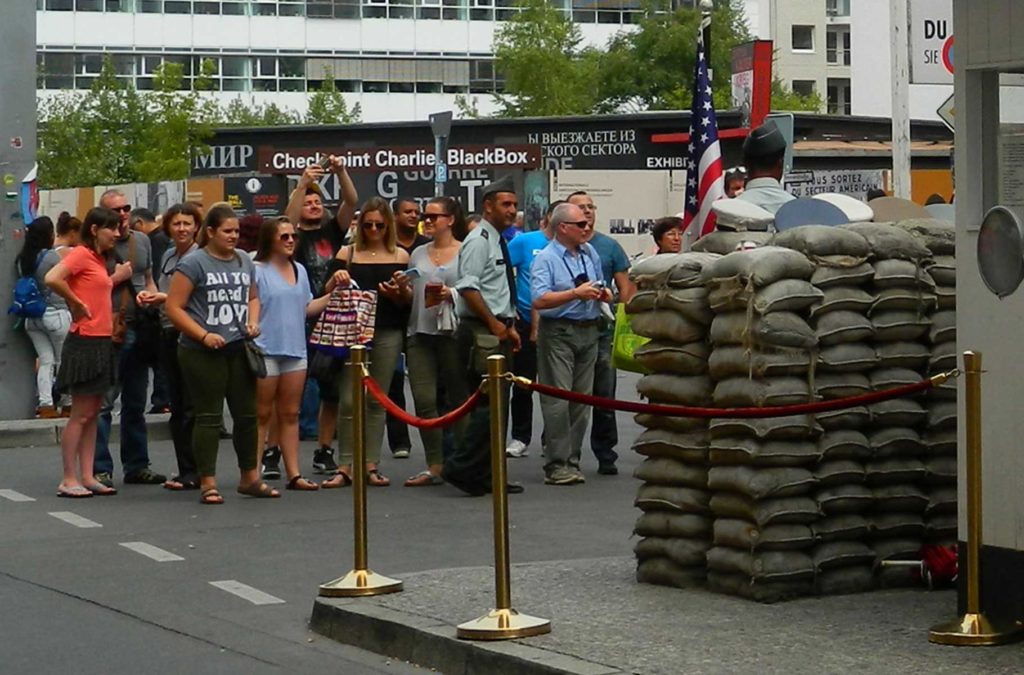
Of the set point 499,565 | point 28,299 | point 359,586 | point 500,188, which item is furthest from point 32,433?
point 499,565

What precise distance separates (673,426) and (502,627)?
160 centimetres

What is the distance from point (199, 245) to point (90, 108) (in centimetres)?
5880

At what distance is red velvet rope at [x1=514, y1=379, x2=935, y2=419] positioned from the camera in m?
7.91

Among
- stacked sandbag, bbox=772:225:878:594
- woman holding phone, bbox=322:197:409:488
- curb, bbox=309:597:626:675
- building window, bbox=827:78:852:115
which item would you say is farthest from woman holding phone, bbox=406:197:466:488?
building window, bbox=827:78:852:115

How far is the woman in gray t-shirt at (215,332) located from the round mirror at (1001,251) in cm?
654

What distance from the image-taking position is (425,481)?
46.2 feet

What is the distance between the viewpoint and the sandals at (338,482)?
13906 mm

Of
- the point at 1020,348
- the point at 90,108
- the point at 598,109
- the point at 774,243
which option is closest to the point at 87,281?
the point at 774,243

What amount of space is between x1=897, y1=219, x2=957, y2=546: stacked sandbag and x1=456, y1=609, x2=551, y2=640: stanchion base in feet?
6.73

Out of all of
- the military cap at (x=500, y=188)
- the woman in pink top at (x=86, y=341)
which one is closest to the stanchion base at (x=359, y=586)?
the woman in pink top at (x=86, y=341)

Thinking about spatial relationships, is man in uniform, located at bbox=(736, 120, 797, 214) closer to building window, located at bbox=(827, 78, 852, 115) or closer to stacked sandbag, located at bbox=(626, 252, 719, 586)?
stacked sandbag, located at bbox=(626, 252, 719, 586)

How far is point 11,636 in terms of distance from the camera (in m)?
8.67

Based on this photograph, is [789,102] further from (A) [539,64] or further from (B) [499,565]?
(B) [499,565]

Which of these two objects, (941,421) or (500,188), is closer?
(941,421)
